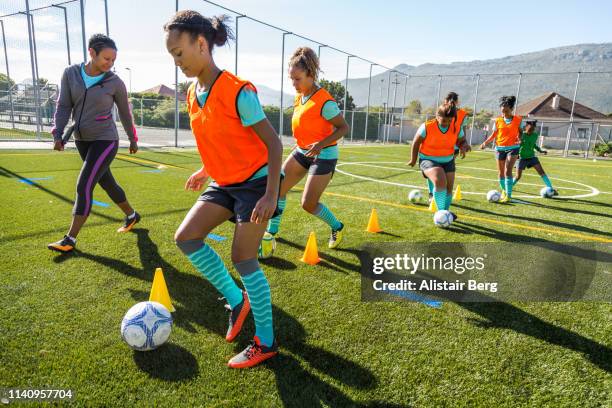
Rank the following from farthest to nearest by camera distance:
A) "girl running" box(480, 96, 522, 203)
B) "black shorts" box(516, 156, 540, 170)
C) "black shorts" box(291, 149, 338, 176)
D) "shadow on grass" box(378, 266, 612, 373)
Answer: "black shorts" box(516, 156, 540, 170)
"girl running" box(480, 96, 522, 203)
"black shorts" box(291, 149, 338, 176)
"shadow on grass" box(378, 266, 612, 373)

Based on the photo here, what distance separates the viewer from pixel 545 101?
57.9m

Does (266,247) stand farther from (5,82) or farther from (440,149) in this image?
(5,82)

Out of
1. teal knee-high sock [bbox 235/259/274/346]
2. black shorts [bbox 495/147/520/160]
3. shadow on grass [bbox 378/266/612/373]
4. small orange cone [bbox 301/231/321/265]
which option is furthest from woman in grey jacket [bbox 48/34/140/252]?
black shorts [bbox 495/147/520/160]

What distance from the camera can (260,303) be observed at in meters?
2.65

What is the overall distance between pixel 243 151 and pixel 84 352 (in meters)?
1.72

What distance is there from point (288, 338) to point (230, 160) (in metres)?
1.39

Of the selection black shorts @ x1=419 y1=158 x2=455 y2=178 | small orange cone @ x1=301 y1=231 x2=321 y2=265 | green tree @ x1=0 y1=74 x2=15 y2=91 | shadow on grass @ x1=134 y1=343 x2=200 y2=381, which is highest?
green tree @ x1=0 y1=74 x2=15 y2=91

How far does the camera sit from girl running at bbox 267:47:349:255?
4.54m

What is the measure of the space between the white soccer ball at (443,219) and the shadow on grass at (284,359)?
366 centimetres

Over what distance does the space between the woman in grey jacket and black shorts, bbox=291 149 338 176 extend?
2.30 m

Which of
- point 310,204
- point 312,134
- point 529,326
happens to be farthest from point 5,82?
point 529,326

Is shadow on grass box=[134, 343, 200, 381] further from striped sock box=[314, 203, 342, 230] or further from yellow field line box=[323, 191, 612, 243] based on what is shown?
yellow field line box=[323, 191, 612, 243]

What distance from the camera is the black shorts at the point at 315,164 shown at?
192 inches

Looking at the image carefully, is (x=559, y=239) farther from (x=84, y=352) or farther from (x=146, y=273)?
(x=84, y=352)
